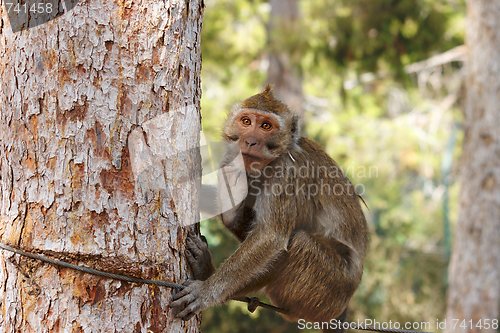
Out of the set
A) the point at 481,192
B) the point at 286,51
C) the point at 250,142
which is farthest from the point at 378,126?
the point at 250,142

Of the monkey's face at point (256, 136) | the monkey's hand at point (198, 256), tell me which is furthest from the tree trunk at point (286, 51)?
the monkey's hand at point (198, 256)

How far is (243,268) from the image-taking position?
3791mm

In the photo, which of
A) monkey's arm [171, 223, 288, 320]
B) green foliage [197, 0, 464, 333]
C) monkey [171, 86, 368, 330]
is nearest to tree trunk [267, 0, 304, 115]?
green foliage [197, 0, 464, 333]

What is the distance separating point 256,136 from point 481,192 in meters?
6.63

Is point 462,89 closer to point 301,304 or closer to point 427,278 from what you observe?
point 427,278

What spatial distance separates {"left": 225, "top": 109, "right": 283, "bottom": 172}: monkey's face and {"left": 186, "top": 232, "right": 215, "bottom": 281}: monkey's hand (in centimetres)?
83

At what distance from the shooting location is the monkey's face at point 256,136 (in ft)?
13.7

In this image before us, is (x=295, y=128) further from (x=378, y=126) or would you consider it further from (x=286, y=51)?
(x=378, y=126)

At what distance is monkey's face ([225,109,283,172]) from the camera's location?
4168 millimetres

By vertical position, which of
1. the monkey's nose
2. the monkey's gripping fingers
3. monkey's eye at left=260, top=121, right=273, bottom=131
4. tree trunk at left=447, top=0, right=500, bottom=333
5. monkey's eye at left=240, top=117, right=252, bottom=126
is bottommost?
tree trunk at left=447, top=0, right=500, bottom=333

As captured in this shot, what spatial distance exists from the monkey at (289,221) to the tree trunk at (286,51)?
8130 mm

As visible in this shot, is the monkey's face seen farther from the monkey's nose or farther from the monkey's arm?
the monkey's arm

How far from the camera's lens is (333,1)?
12.3 meters

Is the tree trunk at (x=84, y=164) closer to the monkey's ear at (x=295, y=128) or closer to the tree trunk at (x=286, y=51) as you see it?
the monkey's ear at (x=295, y=128)
